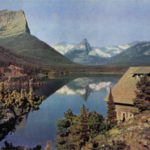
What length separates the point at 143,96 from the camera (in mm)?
24281

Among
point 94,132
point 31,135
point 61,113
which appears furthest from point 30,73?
point 94,132

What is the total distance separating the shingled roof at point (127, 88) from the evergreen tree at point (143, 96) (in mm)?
1503

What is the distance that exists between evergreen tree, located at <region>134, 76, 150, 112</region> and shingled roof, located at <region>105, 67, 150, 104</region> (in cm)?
150

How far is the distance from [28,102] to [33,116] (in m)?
14.8

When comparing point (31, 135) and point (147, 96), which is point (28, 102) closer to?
point (31, 135)

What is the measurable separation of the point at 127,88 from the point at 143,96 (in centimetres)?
383

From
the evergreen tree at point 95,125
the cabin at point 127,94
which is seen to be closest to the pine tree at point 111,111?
the cabin at point 127,94

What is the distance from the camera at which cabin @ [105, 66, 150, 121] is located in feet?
87.4

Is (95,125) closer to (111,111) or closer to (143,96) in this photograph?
(111,111)

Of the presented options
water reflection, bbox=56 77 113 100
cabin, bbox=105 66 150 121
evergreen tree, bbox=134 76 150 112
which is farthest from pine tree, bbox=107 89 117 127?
water reflection, bbox=56 77 113 100

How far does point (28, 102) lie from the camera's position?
103ft

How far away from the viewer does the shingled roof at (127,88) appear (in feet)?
88.2

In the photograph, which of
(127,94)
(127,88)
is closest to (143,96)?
(127,94)

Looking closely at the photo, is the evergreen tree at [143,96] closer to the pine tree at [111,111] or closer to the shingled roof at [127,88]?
the shingled roof at [127,88]
